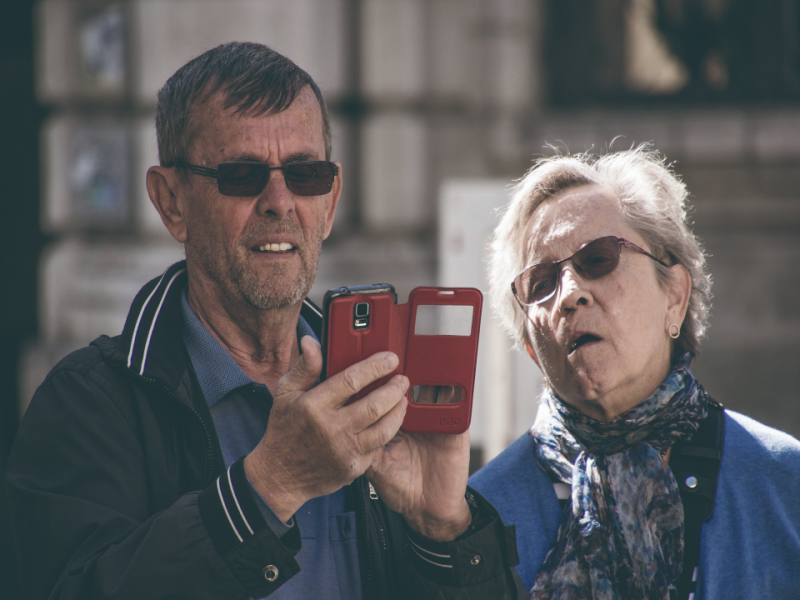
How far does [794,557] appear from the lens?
219 centimetres

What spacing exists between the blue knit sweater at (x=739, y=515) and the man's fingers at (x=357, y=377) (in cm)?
101

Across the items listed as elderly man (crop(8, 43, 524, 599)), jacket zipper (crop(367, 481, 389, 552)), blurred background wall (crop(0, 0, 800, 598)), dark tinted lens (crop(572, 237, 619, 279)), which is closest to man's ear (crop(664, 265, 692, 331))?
dark tinted lens (crop(572, 237, 619, 279))

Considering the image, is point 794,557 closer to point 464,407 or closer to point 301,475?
point 464,407

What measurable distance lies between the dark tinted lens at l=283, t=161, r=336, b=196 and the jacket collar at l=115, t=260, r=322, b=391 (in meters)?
0.39

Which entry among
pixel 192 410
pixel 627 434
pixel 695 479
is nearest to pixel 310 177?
pixel 192 410

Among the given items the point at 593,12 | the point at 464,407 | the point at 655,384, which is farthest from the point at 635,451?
the point at 593,12

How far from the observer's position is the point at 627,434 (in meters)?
2.41

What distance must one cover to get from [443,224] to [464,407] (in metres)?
2.83

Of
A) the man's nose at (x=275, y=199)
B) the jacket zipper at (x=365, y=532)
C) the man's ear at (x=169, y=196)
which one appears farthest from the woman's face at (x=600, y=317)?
the man's ear at (x=169, y=196)

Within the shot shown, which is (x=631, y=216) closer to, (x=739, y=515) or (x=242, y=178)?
(x=739, y=515)

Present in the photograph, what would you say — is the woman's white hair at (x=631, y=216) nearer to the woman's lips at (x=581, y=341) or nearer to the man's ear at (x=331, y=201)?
the woman's lips at (x=581, y=341)

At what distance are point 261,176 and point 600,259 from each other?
0.97m

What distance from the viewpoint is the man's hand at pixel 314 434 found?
5.01 ft

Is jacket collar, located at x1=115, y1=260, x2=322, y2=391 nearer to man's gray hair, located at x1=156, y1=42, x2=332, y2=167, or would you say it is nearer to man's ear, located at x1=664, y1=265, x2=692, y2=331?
man's gray hair, located at x1=156, y1=42, x2=332, y2=167
